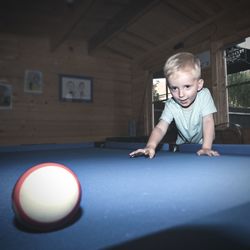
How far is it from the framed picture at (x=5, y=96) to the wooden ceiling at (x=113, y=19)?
1013mm

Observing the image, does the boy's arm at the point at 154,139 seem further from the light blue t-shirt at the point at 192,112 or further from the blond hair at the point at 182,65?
the blond hair at the point at 182,65

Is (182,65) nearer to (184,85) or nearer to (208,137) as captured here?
(184,85)

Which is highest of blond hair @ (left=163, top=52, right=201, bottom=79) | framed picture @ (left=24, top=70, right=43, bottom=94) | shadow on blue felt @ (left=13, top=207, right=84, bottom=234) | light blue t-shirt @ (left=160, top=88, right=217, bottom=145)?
framed picture @ (left=24, top=70, right=43, bottom=94)

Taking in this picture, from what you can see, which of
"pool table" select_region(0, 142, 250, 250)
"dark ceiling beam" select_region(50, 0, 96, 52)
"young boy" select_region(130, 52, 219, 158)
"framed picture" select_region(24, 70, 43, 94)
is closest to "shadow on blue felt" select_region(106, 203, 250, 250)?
"pool table" select_region(0, 142, 250, 250)

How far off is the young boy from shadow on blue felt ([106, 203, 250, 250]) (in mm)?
1247

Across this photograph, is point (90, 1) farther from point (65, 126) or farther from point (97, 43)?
point (65, 126)

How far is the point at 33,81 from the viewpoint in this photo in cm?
526

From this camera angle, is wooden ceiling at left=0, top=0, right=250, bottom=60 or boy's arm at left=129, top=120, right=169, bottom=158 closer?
boy's arm at left=129, top=120, right=169, bottom=158

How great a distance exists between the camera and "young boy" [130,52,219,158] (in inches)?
70.8

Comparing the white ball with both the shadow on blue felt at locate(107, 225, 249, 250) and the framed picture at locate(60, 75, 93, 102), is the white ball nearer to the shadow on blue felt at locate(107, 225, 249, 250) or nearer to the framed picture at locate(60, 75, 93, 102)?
the shadow on blue felt at locate(107, 225, 249, 250)

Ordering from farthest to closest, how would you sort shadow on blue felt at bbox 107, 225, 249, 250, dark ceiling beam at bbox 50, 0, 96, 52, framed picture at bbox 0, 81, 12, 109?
framed picture at bbox 0, 81, 12, 109 → dark ceiling beam at bbox 50, 0, 96, 52 → shadow on blue felt at bbox 107, 225, 249, 250

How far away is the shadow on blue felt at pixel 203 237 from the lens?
43cm

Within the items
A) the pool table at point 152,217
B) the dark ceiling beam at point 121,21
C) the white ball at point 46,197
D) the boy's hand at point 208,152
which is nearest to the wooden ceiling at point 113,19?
the dark ceiling beam at point 121,21

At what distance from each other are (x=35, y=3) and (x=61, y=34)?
713 millimetres
